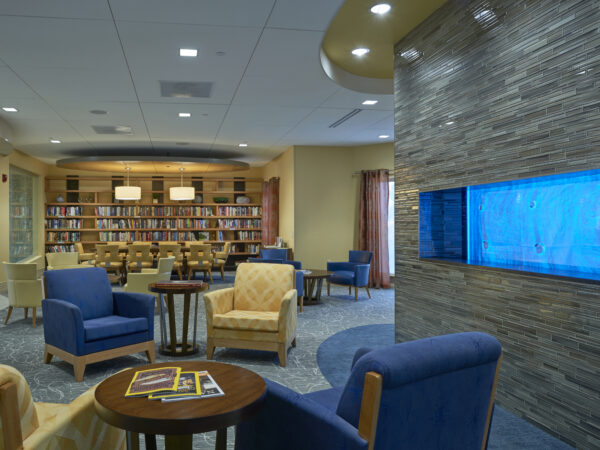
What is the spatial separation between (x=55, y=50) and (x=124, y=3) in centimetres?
143

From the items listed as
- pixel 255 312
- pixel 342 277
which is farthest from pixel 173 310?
pixel 342 277

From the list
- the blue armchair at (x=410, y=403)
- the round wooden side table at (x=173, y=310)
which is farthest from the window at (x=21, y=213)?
the blue armchair at (x=410, y=403)

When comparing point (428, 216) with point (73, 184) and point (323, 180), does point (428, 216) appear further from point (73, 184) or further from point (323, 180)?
point (73, 184)

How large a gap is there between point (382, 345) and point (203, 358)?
6.15 feet

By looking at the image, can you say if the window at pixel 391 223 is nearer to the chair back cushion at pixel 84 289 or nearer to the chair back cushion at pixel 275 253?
→ the chair back cushion at pixel 275 253

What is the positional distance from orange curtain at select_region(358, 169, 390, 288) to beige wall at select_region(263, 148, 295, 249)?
1.54 m

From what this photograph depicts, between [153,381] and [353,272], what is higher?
[153,381]

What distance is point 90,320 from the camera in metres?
4.51

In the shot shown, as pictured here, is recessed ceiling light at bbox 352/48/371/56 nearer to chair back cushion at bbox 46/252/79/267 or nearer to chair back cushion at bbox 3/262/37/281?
chair back cushion at bbox 3/262/37/281

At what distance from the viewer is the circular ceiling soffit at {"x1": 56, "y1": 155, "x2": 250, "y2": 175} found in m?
10.9

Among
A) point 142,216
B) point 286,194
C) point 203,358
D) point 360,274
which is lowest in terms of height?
point 203,358

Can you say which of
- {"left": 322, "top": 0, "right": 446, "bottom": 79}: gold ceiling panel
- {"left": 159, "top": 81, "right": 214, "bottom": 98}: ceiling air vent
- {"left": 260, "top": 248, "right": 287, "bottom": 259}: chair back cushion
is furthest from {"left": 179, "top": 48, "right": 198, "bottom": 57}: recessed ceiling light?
{"left": 260, "top": 248, "right": 287, "bottom": 259}: chair back cushion

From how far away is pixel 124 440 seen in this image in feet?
7.93

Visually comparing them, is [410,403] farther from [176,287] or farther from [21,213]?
[21,213]
